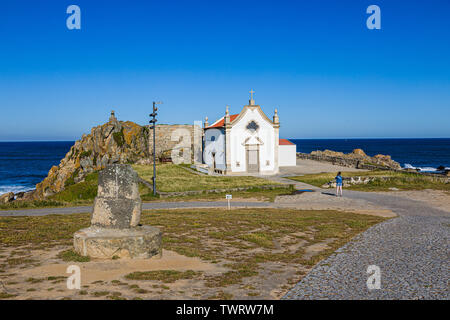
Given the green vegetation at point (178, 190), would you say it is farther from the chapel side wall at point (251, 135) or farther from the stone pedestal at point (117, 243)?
the stone pedestal at point (117, 243)

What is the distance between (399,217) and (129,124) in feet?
156

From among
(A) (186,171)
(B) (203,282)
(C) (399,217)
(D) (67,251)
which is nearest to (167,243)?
(D) (67,251)

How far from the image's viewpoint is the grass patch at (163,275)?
7.44 metres

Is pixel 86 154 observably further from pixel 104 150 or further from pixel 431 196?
pixel 431 196

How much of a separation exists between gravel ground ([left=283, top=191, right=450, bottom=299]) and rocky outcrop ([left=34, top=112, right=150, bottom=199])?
43.1 meters

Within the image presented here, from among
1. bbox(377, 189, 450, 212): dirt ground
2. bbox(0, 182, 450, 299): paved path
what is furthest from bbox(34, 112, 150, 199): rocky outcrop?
bbox(0, 182, 450, 299): paved path

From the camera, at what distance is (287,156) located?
4722cm

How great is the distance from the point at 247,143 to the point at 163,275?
31.7 metres

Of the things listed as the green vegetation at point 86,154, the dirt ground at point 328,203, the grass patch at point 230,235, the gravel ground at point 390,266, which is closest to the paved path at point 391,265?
the gravel ground at point 390,266

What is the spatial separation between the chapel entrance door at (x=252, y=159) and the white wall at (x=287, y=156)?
8.30m

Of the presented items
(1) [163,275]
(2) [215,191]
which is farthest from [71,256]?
(2) [215,191]

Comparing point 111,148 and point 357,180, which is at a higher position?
point 111,148
